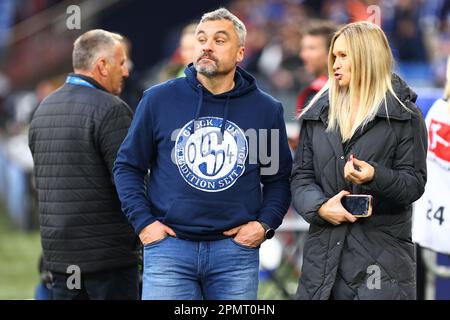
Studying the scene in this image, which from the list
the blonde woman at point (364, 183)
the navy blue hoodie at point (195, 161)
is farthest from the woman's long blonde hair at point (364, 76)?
the navy blue hoodie at point (195, 161)

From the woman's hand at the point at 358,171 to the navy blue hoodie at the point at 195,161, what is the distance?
54cm

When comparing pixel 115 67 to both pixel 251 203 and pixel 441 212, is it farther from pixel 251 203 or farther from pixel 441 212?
pixel 441 212

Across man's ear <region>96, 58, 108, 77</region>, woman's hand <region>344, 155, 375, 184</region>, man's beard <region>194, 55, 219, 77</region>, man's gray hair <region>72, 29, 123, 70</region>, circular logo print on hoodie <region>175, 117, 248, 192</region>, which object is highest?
man's gray hair <region>72, 29, 123, 70</region>

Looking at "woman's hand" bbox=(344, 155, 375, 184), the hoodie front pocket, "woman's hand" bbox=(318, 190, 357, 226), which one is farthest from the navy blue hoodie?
"woman's hand" bbox=(344, 155, 375, 184)

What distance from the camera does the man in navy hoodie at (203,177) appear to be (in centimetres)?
498

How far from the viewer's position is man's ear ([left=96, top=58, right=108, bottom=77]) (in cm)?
594

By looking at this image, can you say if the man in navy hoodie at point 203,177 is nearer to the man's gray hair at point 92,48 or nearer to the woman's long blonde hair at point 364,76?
the woman's long blonde hair at point 364,76

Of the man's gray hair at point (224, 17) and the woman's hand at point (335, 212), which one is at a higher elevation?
the man's gray hair at point (224, 17)

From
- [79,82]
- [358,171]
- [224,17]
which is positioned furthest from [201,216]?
[79,82]

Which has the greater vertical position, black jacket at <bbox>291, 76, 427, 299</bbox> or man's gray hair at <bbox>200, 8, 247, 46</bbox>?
man's gray hair at <bbox>200, 8, 247, 46</bbox>

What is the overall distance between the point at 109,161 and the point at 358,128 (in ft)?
4.94

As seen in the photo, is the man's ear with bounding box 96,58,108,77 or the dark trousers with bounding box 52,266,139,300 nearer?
the dark trousers with bounding box 52,266,139,300

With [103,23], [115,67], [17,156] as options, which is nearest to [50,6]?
[103,23]

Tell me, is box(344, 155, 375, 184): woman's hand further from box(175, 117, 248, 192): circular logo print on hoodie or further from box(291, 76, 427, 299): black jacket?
box(175, 117, 248, 192): circular logo print on hoodie
